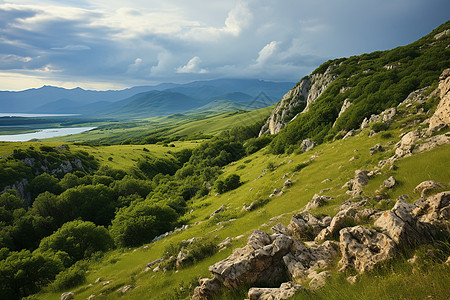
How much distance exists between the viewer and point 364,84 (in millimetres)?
60906

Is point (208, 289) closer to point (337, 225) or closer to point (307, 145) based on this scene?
point (337, 225)

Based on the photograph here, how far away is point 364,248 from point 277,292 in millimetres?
4193

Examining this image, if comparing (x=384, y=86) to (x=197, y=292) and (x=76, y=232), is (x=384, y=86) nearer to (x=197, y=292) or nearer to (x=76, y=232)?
(x=197, y=292)

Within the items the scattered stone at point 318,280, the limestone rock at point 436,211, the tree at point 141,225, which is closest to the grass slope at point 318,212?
the scattered stone at point 318,280

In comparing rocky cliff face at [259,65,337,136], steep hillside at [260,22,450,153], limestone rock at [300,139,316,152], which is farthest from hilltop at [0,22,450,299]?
rocky cliff face at [259,65,337,136]

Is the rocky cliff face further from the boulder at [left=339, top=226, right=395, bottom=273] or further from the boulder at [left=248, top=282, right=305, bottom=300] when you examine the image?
the boulder at [left=248, top=282, right=305, bottom=300]

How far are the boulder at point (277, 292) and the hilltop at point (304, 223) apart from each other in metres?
0.06

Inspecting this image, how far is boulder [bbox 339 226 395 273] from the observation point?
8.70 meters

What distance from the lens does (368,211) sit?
13102mm

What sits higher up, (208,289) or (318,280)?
(318,280)

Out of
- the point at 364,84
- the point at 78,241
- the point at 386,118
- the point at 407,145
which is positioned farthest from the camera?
the point at 364,84

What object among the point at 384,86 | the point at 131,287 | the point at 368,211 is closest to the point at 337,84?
the point at 384,86

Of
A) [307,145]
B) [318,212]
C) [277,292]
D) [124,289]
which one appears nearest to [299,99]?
[307,145]

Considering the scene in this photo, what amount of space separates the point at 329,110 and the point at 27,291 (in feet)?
239
